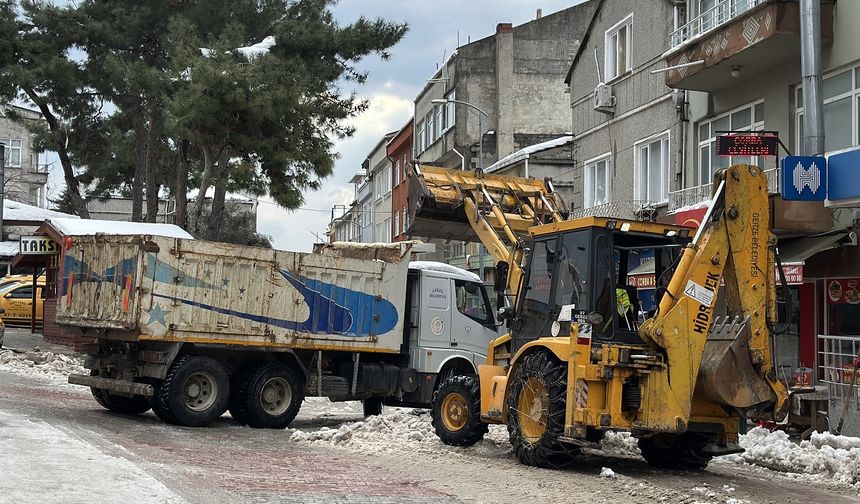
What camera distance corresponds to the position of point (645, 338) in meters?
11.2

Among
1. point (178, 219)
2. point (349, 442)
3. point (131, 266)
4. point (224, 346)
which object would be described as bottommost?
point (349, 442)

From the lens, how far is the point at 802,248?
1842 cm

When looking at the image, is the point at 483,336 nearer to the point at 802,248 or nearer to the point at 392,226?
the point at 802,248

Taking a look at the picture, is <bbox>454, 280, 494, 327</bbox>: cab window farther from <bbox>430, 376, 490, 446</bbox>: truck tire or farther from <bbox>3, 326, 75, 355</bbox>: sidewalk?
<bbox>3, 326, 75, 355</bbox>: sidewalk

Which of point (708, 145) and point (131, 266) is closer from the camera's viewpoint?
point (131, 266)

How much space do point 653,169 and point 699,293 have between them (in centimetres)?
1434

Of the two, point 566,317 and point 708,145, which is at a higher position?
point 708,145

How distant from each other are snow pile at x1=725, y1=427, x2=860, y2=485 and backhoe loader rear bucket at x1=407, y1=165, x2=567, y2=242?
4.27 meters

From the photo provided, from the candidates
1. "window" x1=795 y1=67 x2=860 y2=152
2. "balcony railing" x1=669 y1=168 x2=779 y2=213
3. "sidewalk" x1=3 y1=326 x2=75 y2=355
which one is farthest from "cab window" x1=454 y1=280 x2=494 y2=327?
"sidewalk" x1=3 y1=326 x2=75 y2=355

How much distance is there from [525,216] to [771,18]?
6.20 metres

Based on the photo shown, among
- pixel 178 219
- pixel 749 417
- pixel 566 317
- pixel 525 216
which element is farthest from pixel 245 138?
pixel 749 417

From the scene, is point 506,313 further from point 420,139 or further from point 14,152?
point 14,152

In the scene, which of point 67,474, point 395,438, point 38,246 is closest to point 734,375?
point 395,438

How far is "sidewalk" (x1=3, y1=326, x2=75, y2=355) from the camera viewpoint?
2734 cm
